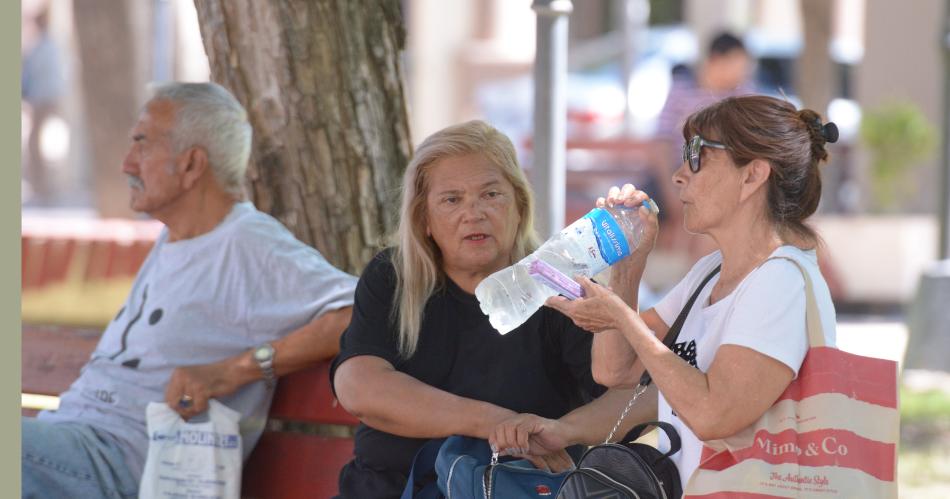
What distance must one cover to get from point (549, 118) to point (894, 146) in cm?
848

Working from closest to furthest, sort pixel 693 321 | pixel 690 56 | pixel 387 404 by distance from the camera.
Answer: pixel 693 321, pixel 387 404, pixel 690 56

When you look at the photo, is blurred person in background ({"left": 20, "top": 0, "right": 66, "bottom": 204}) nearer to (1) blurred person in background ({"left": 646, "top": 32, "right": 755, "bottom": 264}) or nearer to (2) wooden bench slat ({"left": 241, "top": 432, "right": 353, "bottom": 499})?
(1) blurred person in background ({"left": 646, "top": 32, "right": 755, "bottom": 264})

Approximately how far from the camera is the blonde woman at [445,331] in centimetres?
361

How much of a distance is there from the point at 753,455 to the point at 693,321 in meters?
0.44

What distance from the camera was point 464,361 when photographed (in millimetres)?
3650

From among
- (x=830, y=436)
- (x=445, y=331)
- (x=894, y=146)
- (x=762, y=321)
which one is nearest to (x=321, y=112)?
(x=445, y=331)

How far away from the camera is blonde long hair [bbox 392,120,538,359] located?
370 centimetres

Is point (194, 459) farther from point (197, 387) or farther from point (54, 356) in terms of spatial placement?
point (54, 356)

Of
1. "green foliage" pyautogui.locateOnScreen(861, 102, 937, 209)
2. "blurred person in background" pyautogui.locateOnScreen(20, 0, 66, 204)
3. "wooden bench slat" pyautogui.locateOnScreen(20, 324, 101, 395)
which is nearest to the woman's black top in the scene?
"wooden bench slat" pyautogui.locateOnScreen(20, 324, 101, 395)

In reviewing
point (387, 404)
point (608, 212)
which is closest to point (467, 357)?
point (387, 404)

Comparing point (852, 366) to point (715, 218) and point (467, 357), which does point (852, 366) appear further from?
point (467, 357)

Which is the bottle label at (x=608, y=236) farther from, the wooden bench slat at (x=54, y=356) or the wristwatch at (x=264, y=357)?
the wooden bench slat at (x=54, y=356)

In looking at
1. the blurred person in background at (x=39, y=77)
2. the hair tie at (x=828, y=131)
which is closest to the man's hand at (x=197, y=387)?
the hair tie at (x=828, y=131)

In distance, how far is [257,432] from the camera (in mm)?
4152
